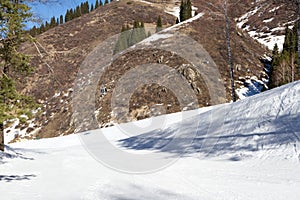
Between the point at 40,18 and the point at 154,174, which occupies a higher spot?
the point at 40,18

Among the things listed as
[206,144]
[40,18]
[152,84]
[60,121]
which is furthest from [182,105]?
[40,18]

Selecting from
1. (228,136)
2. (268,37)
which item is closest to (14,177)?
(228,136)

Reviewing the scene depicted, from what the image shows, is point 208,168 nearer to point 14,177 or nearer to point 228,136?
point 228,136

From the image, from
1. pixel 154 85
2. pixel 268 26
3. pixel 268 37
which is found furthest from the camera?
pixel 268 26

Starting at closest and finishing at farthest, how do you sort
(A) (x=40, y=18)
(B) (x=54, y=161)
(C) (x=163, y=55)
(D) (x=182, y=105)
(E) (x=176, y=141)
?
1. (A) (x=40, y=18)
2. (B) (x=54, y=161)
3. (E) (x=176, y=141)
4. (D) (x=182, y=105)
5. (C) (x=163, y=55)

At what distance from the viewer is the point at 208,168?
300 inches

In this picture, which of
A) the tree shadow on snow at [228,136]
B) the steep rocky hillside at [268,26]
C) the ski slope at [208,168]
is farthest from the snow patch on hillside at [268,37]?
the ski slope at [208,168]

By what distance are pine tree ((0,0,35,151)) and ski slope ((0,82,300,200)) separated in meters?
2.38

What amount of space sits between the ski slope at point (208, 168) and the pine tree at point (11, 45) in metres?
2.38

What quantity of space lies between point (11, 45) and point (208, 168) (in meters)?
7.60

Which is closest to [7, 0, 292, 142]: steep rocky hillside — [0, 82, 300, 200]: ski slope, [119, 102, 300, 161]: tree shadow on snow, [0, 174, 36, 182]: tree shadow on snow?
[119, 102, 300, 161]: tree shadow on snow

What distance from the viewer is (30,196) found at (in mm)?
5836

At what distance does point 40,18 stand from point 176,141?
24.2 feet

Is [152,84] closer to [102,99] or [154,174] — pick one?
[102,99]
